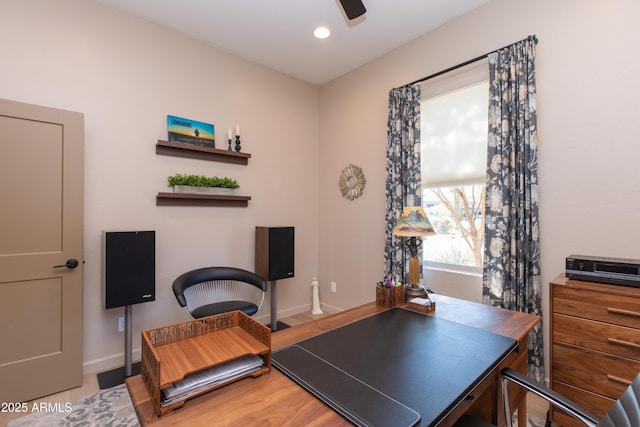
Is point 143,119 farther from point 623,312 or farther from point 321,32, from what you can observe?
point 623,312

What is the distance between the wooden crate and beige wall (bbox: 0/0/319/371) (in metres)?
1.95

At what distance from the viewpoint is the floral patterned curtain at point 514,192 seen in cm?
222

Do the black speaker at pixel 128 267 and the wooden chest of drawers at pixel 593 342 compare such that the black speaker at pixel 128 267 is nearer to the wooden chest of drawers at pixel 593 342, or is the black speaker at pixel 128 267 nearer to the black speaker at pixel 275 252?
the black speaker at pixel 275 252

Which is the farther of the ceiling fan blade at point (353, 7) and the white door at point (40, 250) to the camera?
the white door at point (40, 250)

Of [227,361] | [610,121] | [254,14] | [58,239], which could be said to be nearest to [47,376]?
[58,239]

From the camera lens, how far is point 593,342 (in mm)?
1626

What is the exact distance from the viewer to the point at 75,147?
7.70 ft

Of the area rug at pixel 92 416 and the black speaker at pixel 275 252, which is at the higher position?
the black speaker at pixel 275 252

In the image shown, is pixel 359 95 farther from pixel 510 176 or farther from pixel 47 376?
pixel 47 376

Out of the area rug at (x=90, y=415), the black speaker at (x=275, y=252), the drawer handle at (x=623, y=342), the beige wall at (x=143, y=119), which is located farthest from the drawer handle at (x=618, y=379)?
the beige wall at (x=143, y=119)

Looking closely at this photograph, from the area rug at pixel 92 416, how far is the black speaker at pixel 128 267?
672 millimetres

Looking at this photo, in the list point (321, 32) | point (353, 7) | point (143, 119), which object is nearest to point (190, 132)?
point (143, 119)

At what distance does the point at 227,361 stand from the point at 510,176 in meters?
2.40

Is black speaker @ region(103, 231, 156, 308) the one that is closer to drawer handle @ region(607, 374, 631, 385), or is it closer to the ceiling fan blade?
the ceiling fan blade
